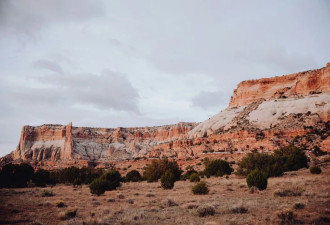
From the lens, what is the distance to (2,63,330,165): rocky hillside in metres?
51.7

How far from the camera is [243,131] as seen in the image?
57.4m

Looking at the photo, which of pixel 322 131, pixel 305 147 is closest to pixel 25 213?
pixel 305 147

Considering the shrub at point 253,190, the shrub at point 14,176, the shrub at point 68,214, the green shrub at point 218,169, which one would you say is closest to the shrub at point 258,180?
the shrub at point 253,190

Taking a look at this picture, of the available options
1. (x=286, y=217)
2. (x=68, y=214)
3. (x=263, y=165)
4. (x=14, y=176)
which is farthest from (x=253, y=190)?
(x=14, y=176)

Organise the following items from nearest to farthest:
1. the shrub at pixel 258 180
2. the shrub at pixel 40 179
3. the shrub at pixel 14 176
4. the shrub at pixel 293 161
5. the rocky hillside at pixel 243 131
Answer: the shrub at pixel 258 180
the shrub at pixel 293 161
the shrub at pixel 14 176
the shrub at pixel 40 179
the rocky hillside at pixel 243 131

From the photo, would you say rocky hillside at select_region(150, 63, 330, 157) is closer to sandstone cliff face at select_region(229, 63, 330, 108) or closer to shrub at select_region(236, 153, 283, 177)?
sandstone cliff face at select_region(229, 63, 330, 108)

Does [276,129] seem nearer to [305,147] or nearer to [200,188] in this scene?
[305,147]

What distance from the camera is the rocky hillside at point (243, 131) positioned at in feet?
169

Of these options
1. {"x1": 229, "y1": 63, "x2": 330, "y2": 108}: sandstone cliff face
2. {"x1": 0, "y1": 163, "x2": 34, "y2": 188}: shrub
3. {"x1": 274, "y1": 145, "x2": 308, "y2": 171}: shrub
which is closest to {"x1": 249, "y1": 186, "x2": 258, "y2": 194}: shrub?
{"x1": 274, "y1": 145, "x2": 308, "y2": 171}: shrub

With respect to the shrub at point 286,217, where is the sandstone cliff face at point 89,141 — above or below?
above

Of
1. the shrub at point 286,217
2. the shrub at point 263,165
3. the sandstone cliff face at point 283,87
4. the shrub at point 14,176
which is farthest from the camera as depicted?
the sandstone cliff face at point 283,87

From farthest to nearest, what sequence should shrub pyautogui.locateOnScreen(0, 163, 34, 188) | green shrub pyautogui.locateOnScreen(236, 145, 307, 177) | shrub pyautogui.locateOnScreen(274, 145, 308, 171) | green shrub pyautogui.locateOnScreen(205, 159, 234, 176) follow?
green shrub pyautogui.locateOnScreen(205, 159, 234, 176) < shrub pyautogui.locateOnScreen(0, 163, 34, 188) < shrub pyautogui.locateOnScreen(274, 145, 308, 171) < green shrub pyautogui.locateOnScreen(236, 145, 307, 177)

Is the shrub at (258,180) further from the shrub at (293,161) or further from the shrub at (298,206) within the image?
the shrub at (293,161)

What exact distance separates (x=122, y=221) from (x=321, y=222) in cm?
715
